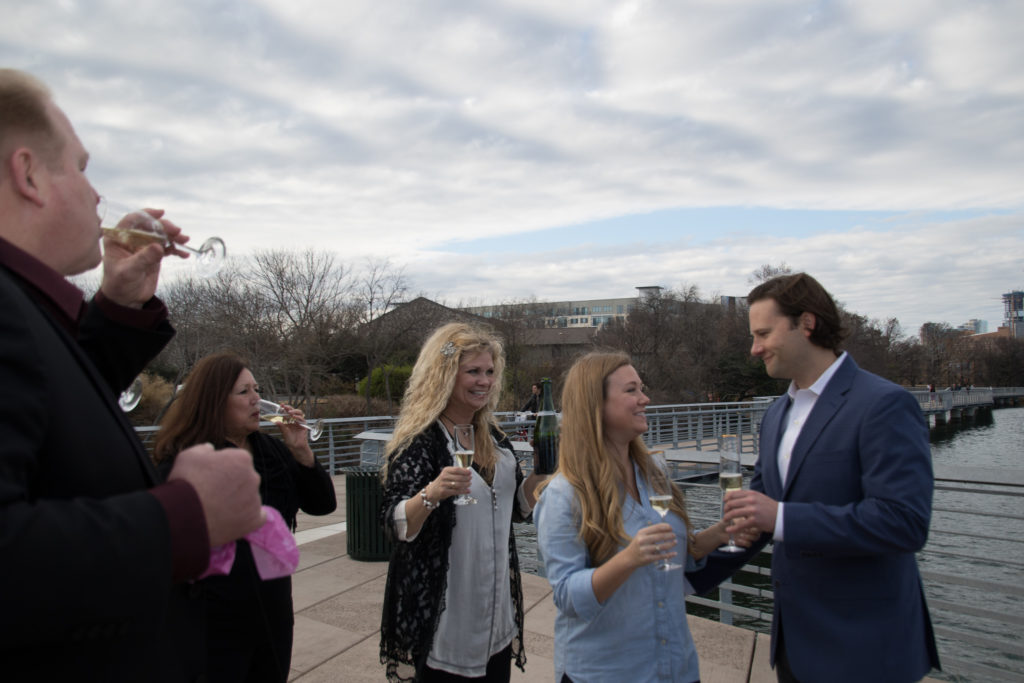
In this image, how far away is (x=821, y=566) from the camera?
80.2 inches

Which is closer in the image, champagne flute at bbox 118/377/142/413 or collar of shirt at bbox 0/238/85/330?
collar of shirt at bbox 0/238/85/330

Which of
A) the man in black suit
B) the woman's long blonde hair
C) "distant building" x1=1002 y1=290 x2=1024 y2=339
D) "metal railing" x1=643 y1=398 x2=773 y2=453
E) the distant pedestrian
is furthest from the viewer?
"distant building" x1=1002 y1=290 x2=1024 y2=339

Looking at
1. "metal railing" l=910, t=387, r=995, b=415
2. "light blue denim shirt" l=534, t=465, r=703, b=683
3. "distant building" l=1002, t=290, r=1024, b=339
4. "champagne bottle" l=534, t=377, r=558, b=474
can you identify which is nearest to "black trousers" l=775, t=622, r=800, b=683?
"light blue denim shirt" l=534, t=465, r=703, b=683

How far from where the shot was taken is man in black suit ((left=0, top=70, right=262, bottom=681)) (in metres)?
0.84

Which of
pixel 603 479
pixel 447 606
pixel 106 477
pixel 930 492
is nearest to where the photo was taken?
pixel 106 477

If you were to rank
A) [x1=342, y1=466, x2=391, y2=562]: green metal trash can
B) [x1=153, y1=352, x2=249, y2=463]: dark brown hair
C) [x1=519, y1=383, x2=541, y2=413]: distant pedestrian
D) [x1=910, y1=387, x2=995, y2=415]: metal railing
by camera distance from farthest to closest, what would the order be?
[x1=910, y1=387, x2=995, y2=415]: metal railing
[x1=519, y1=383, x2=541, y2=413]: distant pedestrian
[x1=342, y1=466, x2=391, y2=562]: green metal trash can
[x1=153, y1=352, x2=249, y2=463]: dark brown hair

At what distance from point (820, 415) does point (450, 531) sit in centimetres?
146

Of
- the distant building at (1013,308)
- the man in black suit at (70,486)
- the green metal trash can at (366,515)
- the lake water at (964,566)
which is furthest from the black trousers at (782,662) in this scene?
the distant building at (1013,308)

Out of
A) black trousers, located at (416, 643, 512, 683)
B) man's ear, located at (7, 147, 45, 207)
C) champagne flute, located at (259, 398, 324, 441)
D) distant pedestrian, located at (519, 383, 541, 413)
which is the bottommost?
black trousers, located at (416, 643, 512, 683)

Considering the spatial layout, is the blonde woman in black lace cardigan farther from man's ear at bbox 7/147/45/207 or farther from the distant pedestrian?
the distant pedestrian

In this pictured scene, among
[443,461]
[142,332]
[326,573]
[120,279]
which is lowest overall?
[326,573]

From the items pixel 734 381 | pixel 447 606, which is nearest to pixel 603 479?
pixel 447 606

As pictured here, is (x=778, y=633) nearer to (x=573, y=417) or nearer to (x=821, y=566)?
(x=821, y=566)

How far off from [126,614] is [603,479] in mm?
1552
